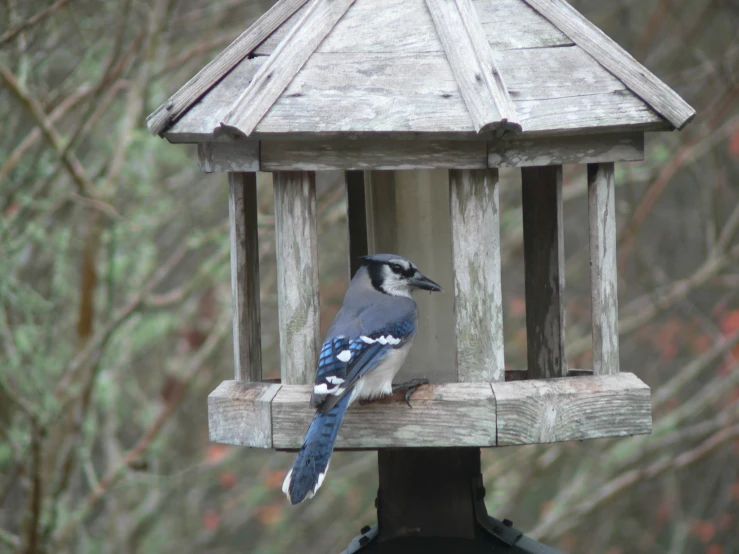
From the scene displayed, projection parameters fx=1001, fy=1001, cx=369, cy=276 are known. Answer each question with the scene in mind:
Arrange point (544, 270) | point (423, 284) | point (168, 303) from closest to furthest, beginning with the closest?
point (423, 284) → point (544, 270) → point (168, 303)

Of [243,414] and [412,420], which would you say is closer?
[412,420]

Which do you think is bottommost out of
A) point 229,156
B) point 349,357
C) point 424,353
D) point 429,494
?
point 429,494

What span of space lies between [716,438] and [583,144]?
3038mm

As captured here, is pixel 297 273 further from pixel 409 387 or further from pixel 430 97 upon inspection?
pixel 430 97

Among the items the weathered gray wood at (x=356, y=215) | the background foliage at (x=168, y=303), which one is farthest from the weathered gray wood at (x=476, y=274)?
the background foliage at (x=168, y=303)

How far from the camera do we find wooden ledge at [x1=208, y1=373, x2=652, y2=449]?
238cm

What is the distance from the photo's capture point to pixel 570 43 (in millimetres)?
2508

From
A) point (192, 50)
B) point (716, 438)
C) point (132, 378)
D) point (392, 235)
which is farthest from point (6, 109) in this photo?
point (716, 438)

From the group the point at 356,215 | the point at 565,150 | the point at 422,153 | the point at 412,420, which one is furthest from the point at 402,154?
the point at 356,215

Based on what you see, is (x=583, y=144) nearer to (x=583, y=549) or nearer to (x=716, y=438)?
(x=716, y=438)

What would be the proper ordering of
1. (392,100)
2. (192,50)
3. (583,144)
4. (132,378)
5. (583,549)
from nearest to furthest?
(392,100) < (583,144) < (192,50) < (132,378) < (583,549)

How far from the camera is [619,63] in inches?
96.5

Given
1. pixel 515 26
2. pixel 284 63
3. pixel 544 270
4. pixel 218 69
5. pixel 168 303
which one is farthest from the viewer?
pixel 168 303

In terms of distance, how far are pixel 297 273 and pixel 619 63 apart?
0.95 m
